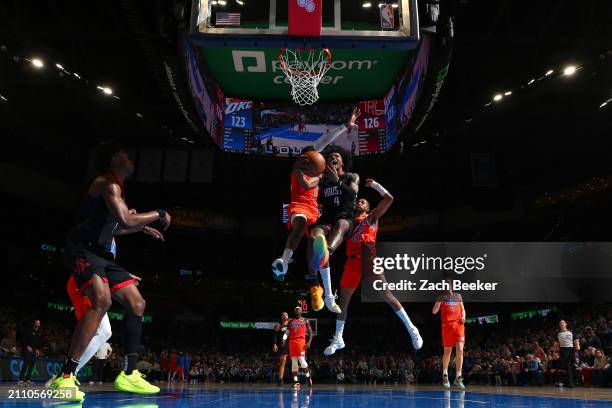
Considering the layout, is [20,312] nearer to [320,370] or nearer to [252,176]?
[252,176]

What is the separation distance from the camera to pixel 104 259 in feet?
17.4

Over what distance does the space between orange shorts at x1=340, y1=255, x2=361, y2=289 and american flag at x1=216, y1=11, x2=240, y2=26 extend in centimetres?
366

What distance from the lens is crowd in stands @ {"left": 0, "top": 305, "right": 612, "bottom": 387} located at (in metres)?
16.8

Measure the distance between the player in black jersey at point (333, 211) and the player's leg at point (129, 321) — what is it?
206 cm

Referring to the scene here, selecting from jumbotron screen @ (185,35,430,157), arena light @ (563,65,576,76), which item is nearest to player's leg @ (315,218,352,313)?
jumbotron screen @ (185,35,430,157)

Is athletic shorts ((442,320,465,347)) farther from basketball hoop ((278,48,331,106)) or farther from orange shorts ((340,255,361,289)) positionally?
basketball hoop ((278,48,331,106))

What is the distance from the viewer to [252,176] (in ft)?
87.2

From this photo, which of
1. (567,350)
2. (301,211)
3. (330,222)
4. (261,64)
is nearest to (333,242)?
(330,222)

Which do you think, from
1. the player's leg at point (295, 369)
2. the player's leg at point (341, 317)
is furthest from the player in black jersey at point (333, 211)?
the player's leg at point (295, 369)

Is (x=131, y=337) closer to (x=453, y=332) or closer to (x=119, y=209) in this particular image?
(x=119, y=209)

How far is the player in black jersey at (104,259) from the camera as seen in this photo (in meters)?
5.07

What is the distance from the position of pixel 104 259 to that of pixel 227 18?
156 inches

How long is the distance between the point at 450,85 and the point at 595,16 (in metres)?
4.95

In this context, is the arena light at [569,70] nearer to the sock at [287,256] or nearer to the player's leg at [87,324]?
the sock at [287,256]
